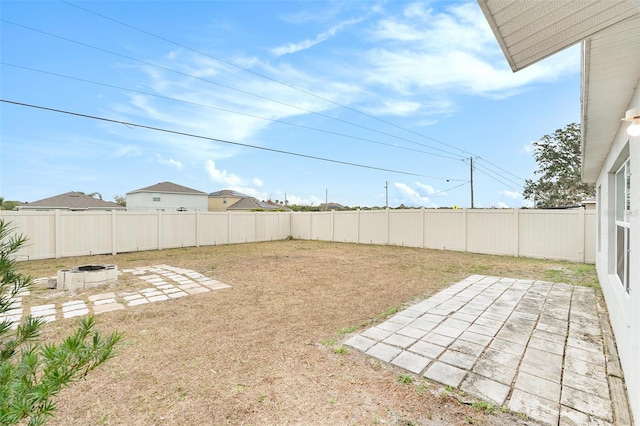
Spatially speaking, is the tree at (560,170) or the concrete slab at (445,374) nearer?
the concrete slab at (445,374)

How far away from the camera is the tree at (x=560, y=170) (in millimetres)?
16484

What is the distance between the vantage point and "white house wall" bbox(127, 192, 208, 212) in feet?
82.5

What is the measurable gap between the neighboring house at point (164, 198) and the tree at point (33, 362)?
84.4 ft

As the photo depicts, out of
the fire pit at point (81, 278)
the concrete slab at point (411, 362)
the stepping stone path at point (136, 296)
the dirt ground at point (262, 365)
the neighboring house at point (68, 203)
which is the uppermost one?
the neighboring house at point (68, 203)

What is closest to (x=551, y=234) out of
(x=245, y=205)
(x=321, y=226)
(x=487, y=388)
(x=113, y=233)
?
(x=487, y=388)

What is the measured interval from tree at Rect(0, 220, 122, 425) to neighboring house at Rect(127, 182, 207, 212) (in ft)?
84.4

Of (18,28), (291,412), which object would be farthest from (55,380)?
(18,28)

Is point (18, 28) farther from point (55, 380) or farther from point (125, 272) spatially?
point (55, 380)

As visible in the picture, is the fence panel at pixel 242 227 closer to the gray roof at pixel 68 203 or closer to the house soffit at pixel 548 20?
the house soffit at pixel 548 20

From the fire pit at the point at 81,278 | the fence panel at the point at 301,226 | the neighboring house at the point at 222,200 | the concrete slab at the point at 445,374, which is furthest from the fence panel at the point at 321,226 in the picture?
the neighboring house at the point at 222,200

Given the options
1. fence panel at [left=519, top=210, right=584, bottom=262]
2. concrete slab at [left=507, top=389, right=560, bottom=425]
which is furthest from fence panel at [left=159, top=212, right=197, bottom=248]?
fence panel at [left=519, top=210, right=584, bottom=262]

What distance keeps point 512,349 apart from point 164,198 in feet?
92.8

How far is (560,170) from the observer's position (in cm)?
1712

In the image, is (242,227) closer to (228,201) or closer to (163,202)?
(163,202)
